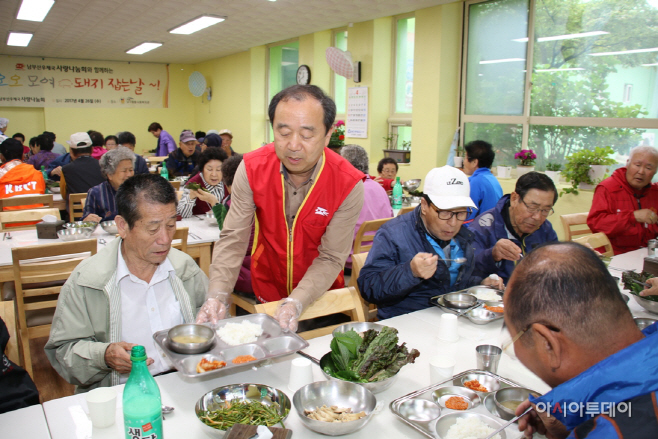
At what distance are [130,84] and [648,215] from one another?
41.5 feet

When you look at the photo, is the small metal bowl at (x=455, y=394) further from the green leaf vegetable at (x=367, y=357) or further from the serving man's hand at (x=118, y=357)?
the serving man's hand at (x=118, y=357)

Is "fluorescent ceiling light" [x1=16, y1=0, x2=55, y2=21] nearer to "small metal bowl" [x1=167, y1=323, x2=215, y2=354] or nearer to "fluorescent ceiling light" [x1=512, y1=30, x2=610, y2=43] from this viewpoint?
"fluorescent ceiling light" [x1=512, y1=30, x2=610, y2=43]

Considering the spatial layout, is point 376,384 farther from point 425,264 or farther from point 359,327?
point 425,264

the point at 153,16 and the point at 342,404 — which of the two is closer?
the point at 342,404

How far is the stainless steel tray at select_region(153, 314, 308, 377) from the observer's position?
146 cm

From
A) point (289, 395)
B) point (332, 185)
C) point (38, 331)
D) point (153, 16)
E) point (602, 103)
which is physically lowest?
point (38, 331)

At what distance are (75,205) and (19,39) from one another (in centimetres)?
647

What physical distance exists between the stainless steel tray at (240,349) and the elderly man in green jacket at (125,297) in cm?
24

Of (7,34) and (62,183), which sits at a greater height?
(7,34)

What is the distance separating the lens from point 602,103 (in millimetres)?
5336

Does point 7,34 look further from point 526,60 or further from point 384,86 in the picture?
point 526,60

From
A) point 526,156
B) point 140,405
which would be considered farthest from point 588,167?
point 140,405

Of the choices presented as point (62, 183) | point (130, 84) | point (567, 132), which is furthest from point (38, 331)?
point (130, 84)

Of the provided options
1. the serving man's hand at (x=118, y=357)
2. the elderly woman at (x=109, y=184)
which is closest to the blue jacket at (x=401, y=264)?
the serving man's hand at (x=118, y=357)
